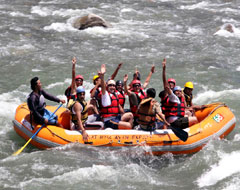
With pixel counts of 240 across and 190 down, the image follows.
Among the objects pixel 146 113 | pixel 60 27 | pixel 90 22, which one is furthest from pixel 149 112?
pixel 60 27

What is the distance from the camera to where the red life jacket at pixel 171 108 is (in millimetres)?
7653

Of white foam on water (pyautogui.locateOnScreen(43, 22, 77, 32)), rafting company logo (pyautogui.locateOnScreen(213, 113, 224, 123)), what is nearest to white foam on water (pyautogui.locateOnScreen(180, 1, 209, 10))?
white foam on water (pyautogui.locateOnScreen(43, 22, 77, 32))

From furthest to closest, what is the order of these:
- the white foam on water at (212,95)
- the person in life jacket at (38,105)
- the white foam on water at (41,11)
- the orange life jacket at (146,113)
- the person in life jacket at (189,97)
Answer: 1. the white foam on water at (41,11)
2. the white foam on water at (212,95)
3. the person in life jacket at (189,97)
4. the person in life jacket at (38,105)
5. the orange life jacket at (146,113)

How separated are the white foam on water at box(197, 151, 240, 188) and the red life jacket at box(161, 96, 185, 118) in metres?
1.13

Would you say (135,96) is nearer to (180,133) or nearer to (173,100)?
(173,100)

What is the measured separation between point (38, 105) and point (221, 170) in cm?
343

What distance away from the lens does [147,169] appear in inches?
279

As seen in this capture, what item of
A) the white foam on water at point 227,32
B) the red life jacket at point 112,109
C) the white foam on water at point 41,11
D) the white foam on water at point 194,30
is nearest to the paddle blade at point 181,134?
the red life jacket at point 112,109

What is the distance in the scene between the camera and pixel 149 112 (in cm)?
723

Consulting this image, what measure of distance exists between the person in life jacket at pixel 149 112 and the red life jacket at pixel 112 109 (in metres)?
0.49

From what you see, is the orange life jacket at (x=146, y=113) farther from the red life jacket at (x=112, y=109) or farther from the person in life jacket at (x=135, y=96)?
the red life jacket at (x=112, y=109)

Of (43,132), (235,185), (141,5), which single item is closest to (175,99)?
(235,185)

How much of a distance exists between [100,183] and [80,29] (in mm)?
9834

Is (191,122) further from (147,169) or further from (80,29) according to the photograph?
(80,29)
